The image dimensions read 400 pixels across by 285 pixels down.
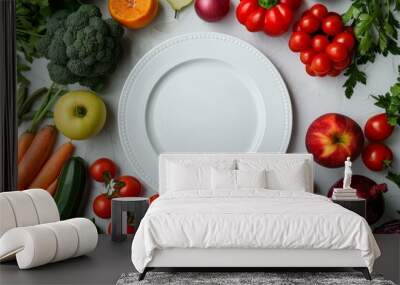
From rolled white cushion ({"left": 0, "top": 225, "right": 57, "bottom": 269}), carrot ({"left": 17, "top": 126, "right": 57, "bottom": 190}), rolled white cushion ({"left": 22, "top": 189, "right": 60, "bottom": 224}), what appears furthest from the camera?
carrot ({"left": 17, "top": 126, "right": 57, "bottom": 190})

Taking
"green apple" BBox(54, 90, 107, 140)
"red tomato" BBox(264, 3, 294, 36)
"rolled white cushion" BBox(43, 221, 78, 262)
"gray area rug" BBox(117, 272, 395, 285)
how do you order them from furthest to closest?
"green apple" BBox(54, 90, 107, 140), "red tomato" BBox(264, 3, 294, 36), "rolled white cushion" BBox(43, 221, 78, 262), "gray area rug" BBox(117, 272, 395, 285)

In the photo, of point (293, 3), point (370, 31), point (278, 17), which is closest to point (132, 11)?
point (278, 17)

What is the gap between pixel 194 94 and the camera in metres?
6.41

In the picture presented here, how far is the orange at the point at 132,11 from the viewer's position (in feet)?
20.3

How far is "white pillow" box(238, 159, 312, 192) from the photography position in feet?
19.0

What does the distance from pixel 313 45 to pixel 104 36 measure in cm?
183

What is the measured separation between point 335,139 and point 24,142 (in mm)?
2841

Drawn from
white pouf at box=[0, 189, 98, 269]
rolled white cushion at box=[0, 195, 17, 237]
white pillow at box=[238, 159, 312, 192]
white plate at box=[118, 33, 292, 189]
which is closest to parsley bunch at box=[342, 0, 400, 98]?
white plate at box=[118, 33, 292, 189]

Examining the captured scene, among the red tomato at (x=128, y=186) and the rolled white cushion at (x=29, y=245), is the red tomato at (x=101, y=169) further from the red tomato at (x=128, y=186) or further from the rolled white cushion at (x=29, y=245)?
the rolled white cushion at (x=29, y=245)

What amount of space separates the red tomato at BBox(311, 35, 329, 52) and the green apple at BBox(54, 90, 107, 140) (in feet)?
6.50

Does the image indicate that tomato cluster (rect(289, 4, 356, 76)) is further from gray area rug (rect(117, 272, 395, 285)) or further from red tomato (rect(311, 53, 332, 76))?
gray area rug (rect(117, 272, 395, 285))

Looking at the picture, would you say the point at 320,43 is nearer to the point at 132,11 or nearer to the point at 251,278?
the point at 132,11

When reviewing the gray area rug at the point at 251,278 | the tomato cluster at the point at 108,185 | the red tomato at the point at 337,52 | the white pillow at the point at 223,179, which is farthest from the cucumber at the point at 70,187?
the red tomato at the point at 337,52

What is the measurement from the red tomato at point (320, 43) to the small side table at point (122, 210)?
198 centimetres
